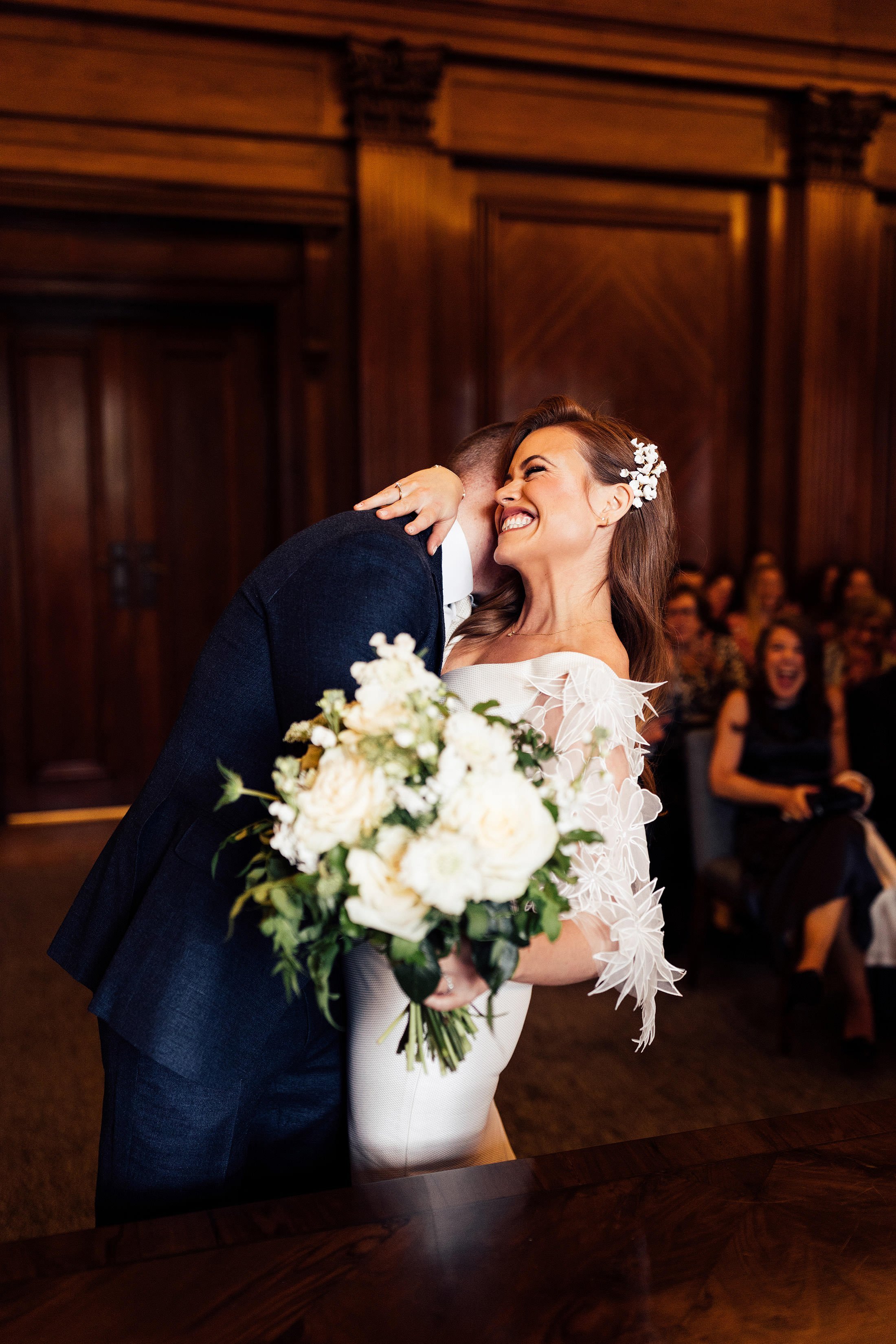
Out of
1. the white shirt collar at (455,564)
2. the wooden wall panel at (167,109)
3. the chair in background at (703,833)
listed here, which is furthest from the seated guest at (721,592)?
the white shirt collar at (455,564)

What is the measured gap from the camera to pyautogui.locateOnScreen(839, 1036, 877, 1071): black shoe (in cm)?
355

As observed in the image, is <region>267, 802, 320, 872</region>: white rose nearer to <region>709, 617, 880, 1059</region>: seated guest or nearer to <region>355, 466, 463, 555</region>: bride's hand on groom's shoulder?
<region>355, 466, 463, 555</region>: bride's hand on groom's shoulder

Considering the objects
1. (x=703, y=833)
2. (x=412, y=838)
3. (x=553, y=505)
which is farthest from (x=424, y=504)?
(x=703, y=833)

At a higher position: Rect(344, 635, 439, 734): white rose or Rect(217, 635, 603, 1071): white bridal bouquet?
Rect(344, 635, 439, 734): white rose

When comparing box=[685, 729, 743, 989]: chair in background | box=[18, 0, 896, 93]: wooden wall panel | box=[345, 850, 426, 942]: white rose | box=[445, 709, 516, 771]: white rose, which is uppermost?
box=[18, 0, 896, 93]: wooden wall panel

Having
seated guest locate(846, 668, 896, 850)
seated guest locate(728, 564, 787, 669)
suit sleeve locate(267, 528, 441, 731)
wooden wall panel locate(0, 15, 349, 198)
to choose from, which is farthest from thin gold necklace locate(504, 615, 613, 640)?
wooden wall panel locate(0, 15, 349, 198)

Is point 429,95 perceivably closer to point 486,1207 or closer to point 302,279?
point 302,279

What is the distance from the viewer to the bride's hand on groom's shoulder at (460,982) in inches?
45.8

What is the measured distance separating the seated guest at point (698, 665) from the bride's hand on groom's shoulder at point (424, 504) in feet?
9.88

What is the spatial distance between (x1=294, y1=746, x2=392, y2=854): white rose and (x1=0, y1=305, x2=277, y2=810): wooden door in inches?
220

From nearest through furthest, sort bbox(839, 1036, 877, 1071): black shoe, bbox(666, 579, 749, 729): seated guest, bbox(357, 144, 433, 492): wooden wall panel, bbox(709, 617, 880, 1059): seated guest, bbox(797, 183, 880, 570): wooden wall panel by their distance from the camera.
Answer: bbox(839, 1036, 877, 1071): black shoe
bbox(709, 617, 880, 1059): seated guest
bbox(666, 579, 749, 729): seated guest
bbox(357, 144, 433, 492): wooden wall panel
bbox(797, 183, 880, 570): wooden wall panel

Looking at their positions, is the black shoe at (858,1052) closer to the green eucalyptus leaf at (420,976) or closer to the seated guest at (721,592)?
the green eucalyptus leaf at (420,976)

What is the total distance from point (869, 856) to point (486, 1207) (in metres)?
2.98

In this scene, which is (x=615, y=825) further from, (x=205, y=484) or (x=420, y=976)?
(x=205, y=484)
